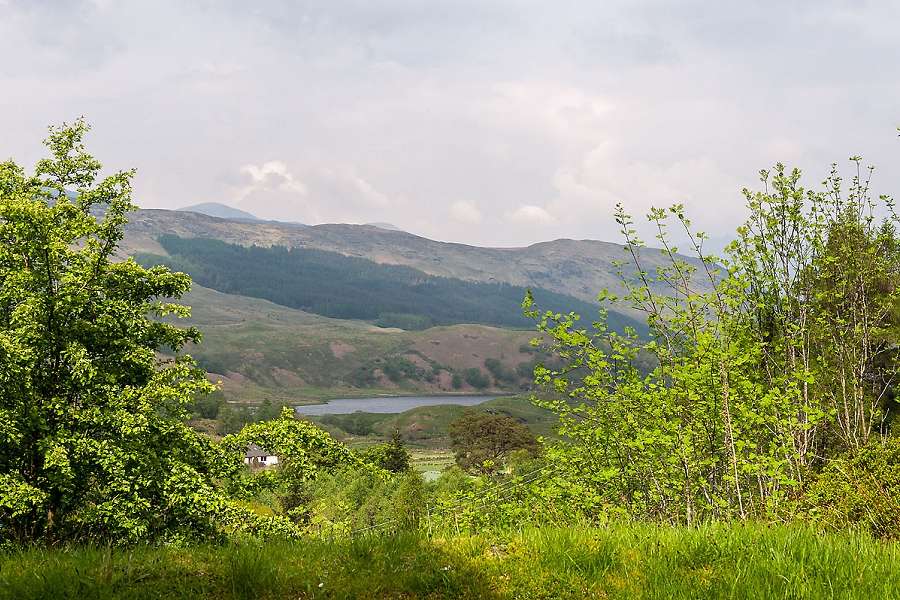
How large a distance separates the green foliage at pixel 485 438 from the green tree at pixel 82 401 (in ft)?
340

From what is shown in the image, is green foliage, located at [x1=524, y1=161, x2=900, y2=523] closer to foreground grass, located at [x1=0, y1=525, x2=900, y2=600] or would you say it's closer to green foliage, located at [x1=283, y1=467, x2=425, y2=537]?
foreground grass, located at [x1=0, y1=525, x2=900, y2=600]

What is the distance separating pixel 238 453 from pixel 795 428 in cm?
1895

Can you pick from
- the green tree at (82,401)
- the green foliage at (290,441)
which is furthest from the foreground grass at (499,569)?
the green foliage at (290,441)

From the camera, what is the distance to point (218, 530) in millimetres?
19312

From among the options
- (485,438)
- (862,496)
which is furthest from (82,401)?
(485,438)

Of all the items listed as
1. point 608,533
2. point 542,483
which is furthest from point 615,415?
point 608,533

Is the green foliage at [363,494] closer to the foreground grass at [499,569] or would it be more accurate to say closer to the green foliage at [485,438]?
the green foliage at [485,438]

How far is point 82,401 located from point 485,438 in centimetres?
10896

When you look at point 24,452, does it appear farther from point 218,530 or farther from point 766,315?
point 766,315

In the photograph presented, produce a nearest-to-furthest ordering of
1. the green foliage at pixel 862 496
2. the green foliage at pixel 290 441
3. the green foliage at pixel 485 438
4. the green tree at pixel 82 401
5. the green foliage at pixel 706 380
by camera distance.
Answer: the green foliage at pixel 862 496
the green foliage at pixel 706 380
the green tree at pixel 82 401
the green foliage at pixel 290 441
the green foliage at pixel 485 438

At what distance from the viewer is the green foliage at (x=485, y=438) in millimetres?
120938

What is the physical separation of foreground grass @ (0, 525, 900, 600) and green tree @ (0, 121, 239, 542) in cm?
1272

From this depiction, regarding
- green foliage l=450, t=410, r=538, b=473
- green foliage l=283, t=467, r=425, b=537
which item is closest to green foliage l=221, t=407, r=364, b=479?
green foliage l=283, t=467, r=425, b=537

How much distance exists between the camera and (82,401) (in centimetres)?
1877
